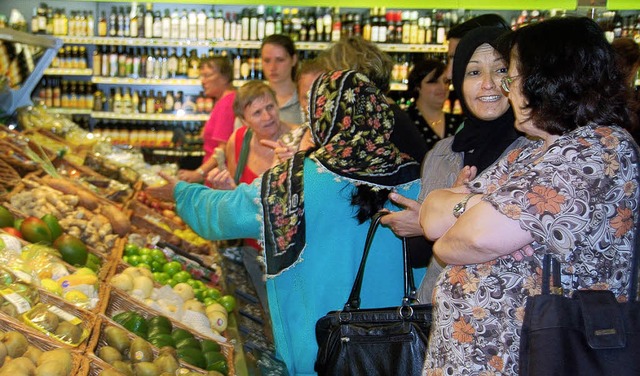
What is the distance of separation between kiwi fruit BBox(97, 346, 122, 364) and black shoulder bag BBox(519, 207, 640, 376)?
4.37ft

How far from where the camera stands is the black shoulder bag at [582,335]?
1.50 m

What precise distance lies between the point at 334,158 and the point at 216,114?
3.43 metres

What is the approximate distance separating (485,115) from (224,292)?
6.39 feet

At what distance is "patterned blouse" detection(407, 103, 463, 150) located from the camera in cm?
498

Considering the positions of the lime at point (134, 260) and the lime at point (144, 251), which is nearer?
the lime at point (134, 260)

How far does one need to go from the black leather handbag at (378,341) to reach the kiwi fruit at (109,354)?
668 millimetres

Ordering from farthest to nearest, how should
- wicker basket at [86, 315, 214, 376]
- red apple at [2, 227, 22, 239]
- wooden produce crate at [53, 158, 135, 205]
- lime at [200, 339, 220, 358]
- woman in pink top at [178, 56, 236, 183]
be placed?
woman in pink top at [178, 56, 236, 183] → wooden produce crate at [53, 158, 135, 205] → red apple at [2, 227, 22, 239] → lime at [200, 339, 220, 358] → wicker basket at [86, 315, 214, 376]

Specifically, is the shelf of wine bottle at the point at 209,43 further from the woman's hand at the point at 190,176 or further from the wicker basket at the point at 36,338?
the wicker basket at the point at 36,338

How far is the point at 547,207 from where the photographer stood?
155 cm

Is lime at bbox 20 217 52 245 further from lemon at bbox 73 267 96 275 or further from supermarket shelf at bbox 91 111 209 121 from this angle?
supermarket shelf at bbox 91 111 209 121

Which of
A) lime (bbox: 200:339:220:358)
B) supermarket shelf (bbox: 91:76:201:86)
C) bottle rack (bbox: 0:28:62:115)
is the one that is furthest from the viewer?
supermarket shelf (bbox: 91:76:201:86)

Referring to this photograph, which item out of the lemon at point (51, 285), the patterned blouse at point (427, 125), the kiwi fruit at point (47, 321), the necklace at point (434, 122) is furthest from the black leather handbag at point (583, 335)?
the necklace at point (434, 122)

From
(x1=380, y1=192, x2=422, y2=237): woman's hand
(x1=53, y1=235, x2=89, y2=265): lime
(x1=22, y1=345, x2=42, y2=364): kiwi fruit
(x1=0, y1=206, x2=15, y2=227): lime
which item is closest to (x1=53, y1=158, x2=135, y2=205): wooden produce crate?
(x1=0, y1=206, x2=15, y2=227): lime

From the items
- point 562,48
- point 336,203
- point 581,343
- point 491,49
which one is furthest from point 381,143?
point 581,343
